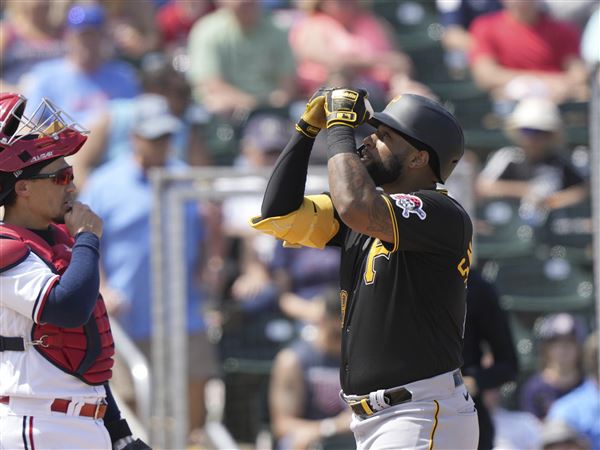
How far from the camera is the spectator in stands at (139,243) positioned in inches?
278

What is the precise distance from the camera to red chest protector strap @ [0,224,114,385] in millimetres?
3834

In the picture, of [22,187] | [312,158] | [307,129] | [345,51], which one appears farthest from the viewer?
[345,51]

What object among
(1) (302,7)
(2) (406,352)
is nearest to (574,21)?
(1) (302,7)

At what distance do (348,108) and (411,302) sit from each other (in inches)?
25.7

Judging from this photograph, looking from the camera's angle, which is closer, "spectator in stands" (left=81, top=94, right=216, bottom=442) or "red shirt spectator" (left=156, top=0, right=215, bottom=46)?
"spectator in stands" (left=81, top=94, right=216, bottom=442)

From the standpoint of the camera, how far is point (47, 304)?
12.2ft

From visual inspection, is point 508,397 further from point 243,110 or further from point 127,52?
point 127,52

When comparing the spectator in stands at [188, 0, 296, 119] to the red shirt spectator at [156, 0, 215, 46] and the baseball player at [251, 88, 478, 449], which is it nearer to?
the red shirt spectator at [156, 0, 215, 46]

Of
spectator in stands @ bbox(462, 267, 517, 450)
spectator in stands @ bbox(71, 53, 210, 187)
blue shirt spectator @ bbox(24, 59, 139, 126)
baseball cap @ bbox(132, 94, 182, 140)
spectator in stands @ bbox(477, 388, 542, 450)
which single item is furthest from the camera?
blue shirt spectator @ bbox(24, 59, 139, 126)

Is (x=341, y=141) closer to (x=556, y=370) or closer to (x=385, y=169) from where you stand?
(x=385, y=169)

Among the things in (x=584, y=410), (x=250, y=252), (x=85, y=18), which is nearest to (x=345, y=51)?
(x=85, y=18)

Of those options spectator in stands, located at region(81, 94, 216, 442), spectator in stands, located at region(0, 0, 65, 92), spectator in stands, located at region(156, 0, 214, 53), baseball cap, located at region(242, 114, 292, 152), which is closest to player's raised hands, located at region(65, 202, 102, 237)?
spectator in stands, located at region(81, 94, 216, 442)

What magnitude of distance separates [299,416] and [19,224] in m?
Result: 3.26

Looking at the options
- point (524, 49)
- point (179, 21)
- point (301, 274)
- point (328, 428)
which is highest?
point (179, 21)
